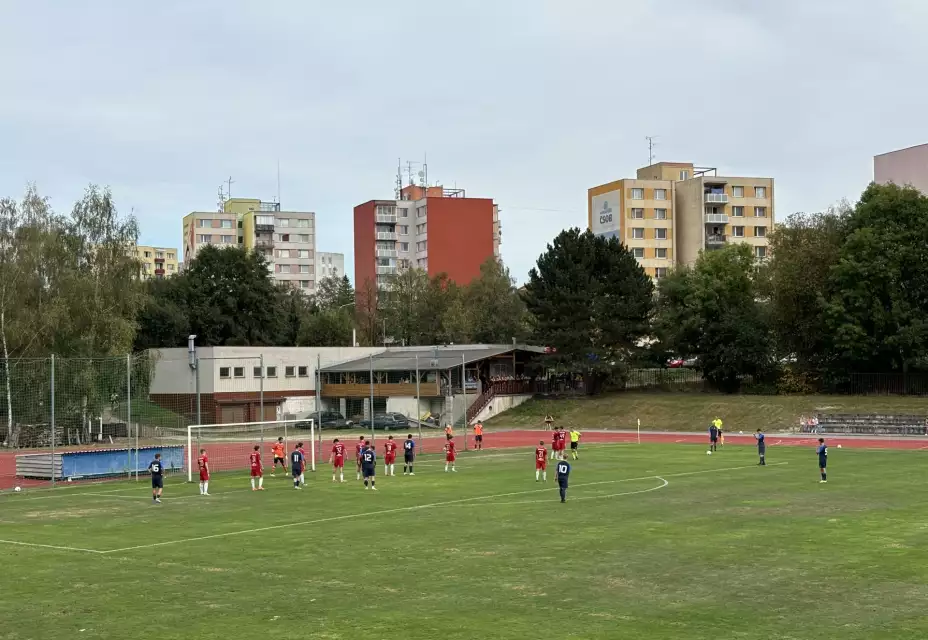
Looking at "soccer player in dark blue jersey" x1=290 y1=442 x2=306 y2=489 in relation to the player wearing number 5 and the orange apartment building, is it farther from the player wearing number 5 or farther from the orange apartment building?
the orange apartment building

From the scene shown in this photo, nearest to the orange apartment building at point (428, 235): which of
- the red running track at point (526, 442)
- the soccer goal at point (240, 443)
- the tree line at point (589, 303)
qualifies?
the tree line at point (589, 303)

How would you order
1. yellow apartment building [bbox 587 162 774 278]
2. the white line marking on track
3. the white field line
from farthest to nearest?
yellow apartment building [bbox 587 162 774 278], the white field line, the white line marking on track

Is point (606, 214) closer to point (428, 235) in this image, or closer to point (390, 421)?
point (428, 235)

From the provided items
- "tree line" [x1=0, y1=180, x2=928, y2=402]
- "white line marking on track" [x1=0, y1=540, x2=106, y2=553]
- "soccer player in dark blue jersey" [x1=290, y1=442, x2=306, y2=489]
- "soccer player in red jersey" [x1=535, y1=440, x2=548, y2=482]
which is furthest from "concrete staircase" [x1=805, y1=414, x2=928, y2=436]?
"white line marking on track" [x1=0, y1=540, x2=106, y2=553]

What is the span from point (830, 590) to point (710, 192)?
4731 inches

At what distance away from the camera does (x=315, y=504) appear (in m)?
34.7

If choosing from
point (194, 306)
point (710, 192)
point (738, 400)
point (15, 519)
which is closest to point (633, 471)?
point (15, 519)

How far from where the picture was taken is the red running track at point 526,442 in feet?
172

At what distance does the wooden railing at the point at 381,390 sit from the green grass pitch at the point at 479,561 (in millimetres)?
48385

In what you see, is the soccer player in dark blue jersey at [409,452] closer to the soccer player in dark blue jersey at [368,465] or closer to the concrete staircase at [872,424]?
the soccer player in dark blue jersey at [368,465]

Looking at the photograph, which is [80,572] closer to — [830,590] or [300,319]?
[830,590]

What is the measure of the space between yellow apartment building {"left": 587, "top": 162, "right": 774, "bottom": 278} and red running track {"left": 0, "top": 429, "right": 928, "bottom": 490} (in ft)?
197

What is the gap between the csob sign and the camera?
135250mm

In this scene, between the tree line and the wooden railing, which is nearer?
the tree line
